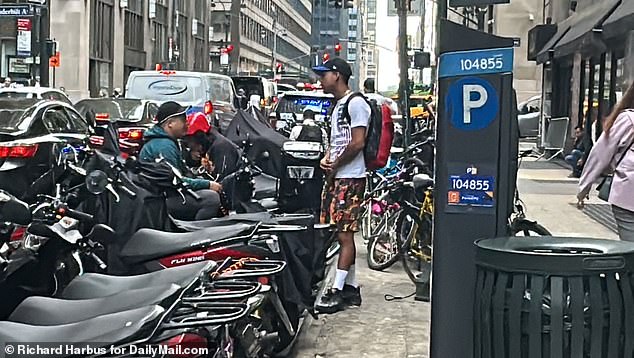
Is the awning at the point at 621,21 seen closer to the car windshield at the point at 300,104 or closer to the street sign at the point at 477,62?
the car windshield at the point at 300,104

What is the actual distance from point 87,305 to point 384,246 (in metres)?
6.45

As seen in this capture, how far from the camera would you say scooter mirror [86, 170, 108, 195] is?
578 cm

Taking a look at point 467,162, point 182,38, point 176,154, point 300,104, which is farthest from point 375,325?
point 182,38

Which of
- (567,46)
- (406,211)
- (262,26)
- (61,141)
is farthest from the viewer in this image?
(262,26)

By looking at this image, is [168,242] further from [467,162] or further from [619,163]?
[619,163]

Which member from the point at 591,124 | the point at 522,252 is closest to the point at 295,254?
the point at 522,252

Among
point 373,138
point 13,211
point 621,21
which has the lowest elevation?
point 13,211

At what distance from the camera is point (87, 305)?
12.5ft

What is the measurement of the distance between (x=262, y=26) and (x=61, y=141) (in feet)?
299

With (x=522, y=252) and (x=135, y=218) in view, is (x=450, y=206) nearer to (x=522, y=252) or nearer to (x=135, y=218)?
(x=522, y=252)

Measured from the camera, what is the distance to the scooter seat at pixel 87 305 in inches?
141

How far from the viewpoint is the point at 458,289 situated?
4.82 m

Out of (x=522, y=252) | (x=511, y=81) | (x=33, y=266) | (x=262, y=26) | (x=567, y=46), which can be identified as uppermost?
(x=262, y=26)

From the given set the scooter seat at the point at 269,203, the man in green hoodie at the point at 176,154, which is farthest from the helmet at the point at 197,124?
the man in green hoodie at the point at 176,154
